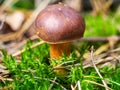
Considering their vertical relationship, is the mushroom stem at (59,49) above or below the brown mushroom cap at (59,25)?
below

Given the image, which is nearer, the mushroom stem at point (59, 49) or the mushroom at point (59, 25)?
the mushroom at point (59, 25)

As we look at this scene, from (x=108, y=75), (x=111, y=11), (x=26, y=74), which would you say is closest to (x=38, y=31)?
(x=26, y=74)

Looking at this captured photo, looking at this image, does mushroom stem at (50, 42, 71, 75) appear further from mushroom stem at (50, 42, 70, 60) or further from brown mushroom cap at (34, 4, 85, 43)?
brown mushroom cap at (34, 4, 85, 43)

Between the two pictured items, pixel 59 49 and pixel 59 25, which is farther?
pixel 59 49

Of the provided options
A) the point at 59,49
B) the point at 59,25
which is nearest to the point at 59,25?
the point at 59,25

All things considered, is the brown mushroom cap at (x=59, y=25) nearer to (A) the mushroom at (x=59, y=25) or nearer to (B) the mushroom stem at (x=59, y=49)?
(A) the mushroom at (x=59, y=25)

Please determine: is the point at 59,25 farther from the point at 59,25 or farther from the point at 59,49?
the point at 59,49

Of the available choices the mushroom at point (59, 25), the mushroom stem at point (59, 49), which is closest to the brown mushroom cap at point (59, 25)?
the mushroom at point (59, 25)

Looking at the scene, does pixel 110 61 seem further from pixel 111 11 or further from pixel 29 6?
pixel 29 6

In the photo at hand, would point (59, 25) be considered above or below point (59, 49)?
above
